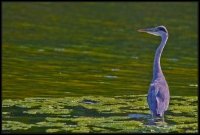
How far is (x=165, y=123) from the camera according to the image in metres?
13.9

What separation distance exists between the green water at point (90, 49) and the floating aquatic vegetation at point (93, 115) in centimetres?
21

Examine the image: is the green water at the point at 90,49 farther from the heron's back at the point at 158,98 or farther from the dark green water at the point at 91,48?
the heron's back at the point at 158,98

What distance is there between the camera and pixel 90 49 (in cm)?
2633

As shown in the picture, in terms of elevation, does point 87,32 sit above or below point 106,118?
above

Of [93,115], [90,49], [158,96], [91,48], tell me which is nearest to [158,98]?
[158,96]

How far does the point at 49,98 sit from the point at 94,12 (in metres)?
22.1

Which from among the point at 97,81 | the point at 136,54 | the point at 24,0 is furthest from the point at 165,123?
the point at 24,0

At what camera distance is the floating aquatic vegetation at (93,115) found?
43.1 ft

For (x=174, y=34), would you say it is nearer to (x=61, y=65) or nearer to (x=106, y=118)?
(x=61, y=65)

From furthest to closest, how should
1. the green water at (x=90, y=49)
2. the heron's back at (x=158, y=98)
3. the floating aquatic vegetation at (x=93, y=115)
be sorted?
the green water at (x=90, y=49) → the heron's back at (x=158, y=98) → the floating aquatic vegetation at (x=93, y=115)

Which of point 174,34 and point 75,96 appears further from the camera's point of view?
point 174,34

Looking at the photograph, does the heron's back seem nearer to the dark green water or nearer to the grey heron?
the grey heron

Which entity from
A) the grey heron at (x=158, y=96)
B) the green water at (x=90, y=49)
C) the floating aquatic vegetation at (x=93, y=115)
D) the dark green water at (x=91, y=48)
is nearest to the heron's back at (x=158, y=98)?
the grey heron at (x=158, y=96)

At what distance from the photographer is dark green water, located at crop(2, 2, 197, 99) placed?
754 inches
